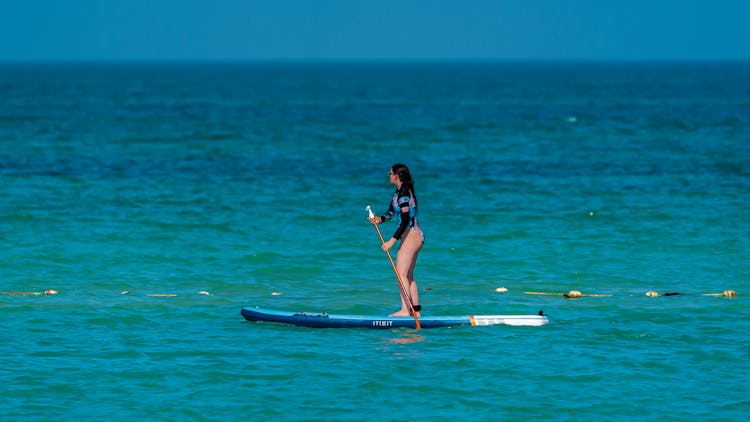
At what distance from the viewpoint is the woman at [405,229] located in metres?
17.0

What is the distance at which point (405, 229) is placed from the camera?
17.2 meters

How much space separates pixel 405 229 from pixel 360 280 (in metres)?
4.59

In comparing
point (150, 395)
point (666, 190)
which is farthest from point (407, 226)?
point (666, 190)

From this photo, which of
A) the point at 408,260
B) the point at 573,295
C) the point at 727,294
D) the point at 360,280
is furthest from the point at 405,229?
the point at 727,294

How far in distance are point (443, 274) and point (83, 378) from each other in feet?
30.9

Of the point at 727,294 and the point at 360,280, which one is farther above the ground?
the point at 360,280

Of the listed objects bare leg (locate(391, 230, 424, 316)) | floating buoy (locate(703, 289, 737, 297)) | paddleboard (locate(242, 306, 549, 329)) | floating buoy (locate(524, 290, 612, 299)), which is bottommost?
paddleboard (locate(242, 306, 549, 329))

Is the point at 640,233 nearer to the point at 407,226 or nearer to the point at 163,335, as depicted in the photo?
the point at 407,226

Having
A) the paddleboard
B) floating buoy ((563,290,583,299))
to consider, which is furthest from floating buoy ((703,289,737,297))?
the paddleboard

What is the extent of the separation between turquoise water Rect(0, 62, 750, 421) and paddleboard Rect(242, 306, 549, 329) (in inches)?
7.6

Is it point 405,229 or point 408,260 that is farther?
point 408,260

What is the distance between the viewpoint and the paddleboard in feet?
55.3

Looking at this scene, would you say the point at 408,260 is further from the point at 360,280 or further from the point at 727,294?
the point at 727,294

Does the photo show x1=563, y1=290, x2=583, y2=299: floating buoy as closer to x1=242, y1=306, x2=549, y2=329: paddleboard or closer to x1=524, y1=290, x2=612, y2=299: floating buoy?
x1=524, y1=290, x2=612, y2=299: floating buoy
